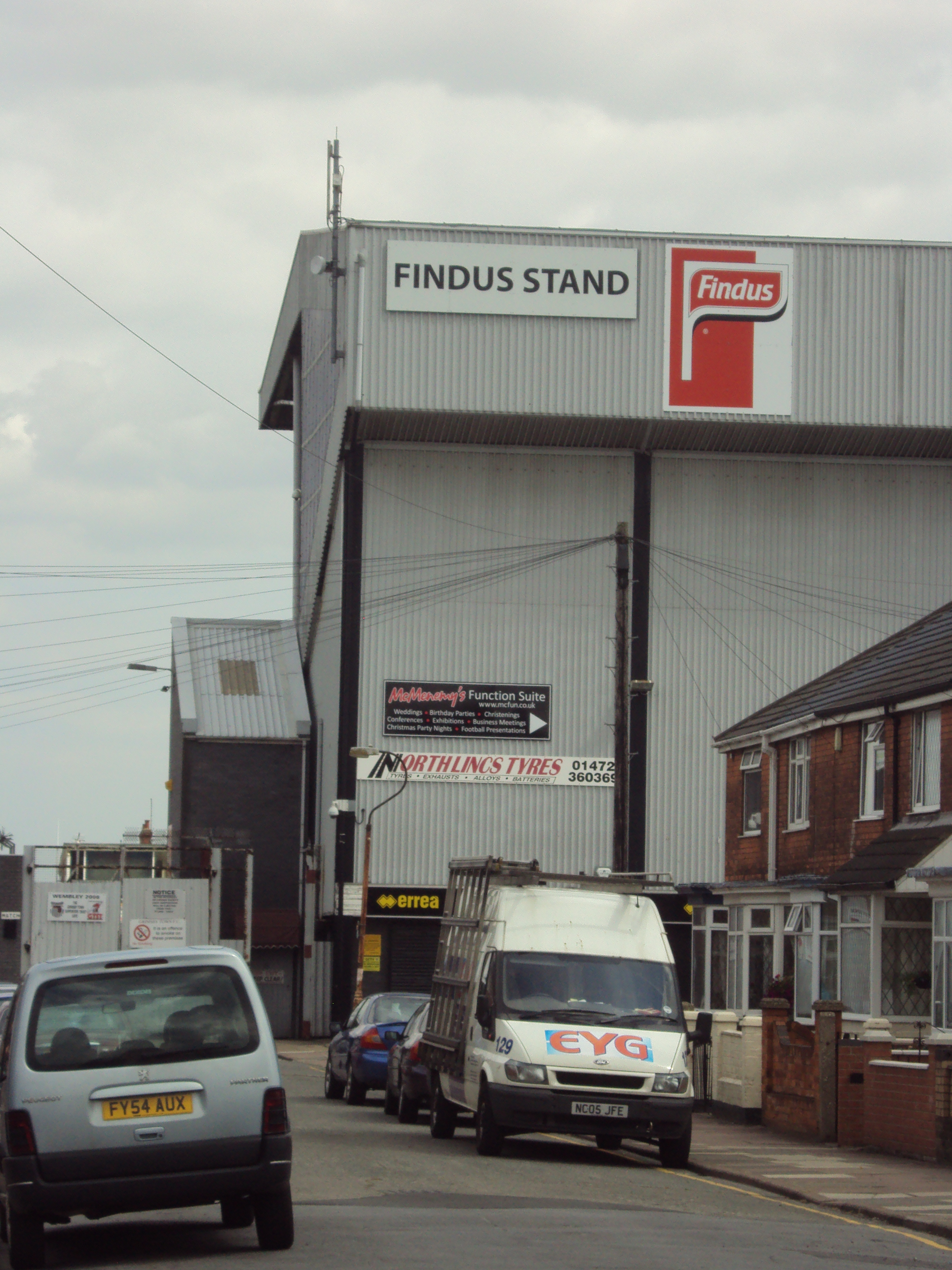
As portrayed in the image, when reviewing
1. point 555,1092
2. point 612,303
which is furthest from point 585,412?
point 555,1092

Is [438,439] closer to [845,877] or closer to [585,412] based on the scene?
[585,412]

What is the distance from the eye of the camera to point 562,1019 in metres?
17.3

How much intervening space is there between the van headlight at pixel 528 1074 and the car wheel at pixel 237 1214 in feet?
17.0

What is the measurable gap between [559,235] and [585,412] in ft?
14.1

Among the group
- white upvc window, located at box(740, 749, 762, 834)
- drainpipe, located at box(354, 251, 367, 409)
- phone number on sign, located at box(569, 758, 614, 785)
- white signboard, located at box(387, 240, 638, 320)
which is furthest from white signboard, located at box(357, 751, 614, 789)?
white upvc window, located at box(740, 749, 762, 834)

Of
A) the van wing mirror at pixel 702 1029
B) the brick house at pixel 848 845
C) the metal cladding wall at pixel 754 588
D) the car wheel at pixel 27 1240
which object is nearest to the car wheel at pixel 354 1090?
the van wing mirror at pixel 702 1029

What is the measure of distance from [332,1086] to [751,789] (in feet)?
31.6

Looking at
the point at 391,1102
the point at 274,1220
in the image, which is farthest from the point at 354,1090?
the point at 274,1220

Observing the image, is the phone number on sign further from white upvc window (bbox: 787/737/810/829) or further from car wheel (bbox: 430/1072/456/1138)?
car wheel (bbox: 430/1072/456/1138)

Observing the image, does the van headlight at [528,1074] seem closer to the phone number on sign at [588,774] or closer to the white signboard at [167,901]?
the white signboard at [167,901]

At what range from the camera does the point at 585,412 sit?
44.2 m

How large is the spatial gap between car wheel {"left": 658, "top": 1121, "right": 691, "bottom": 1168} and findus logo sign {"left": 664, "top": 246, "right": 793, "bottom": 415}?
2884 cm

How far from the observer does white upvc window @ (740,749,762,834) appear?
31656 mm

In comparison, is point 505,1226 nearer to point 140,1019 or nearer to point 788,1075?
point 140,1019
